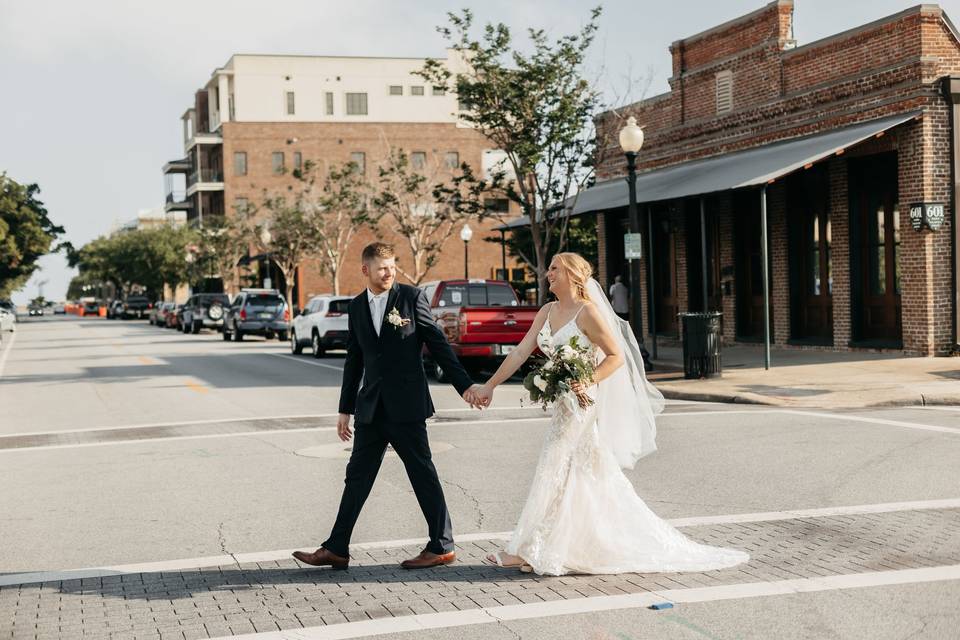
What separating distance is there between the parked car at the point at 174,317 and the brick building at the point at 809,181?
32.4 meters

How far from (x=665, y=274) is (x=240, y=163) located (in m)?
55.1

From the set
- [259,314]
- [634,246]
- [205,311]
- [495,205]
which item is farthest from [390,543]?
[205,311]

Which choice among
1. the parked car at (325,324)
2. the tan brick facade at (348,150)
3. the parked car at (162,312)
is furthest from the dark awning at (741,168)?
the tan brick facade at (348,150)

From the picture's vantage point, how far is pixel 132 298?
90750 millimetres

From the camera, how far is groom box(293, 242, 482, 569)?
21.7 ft

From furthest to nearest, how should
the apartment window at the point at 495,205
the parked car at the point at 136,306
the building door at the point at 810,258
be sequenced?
the parked car at the point at 136,306 < the apartment window at the point at 495,205 < the building door at the point at 810,258

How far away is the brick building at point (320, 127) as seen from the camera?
78.9 metres

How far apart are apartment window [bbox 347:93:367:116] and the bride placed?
78.0 metres

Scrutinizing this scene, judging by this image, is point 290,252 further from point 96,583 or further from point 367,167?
point 96,583

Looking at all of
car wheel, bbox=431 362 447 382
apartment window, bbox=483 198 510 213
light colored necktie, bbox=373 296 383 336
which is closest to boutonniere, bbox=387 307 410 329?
light colored necktie, bbox=373 296 383 336

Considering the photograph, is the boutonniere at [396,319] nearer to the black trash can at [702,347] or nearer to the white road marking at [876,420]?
the white road marking at [876,420]

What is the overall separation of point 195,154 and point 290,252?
116 ft

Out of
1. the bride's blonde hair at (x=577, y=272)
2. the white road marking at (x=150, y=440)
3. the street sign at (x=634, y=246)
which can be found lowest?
the white road marking at (x=150, y=440)

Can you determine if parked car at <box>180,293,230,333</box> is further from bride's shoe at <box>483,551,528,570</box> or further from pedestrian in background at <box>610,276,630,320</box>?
bride's shoe at <box>483,551,528,570</box>
